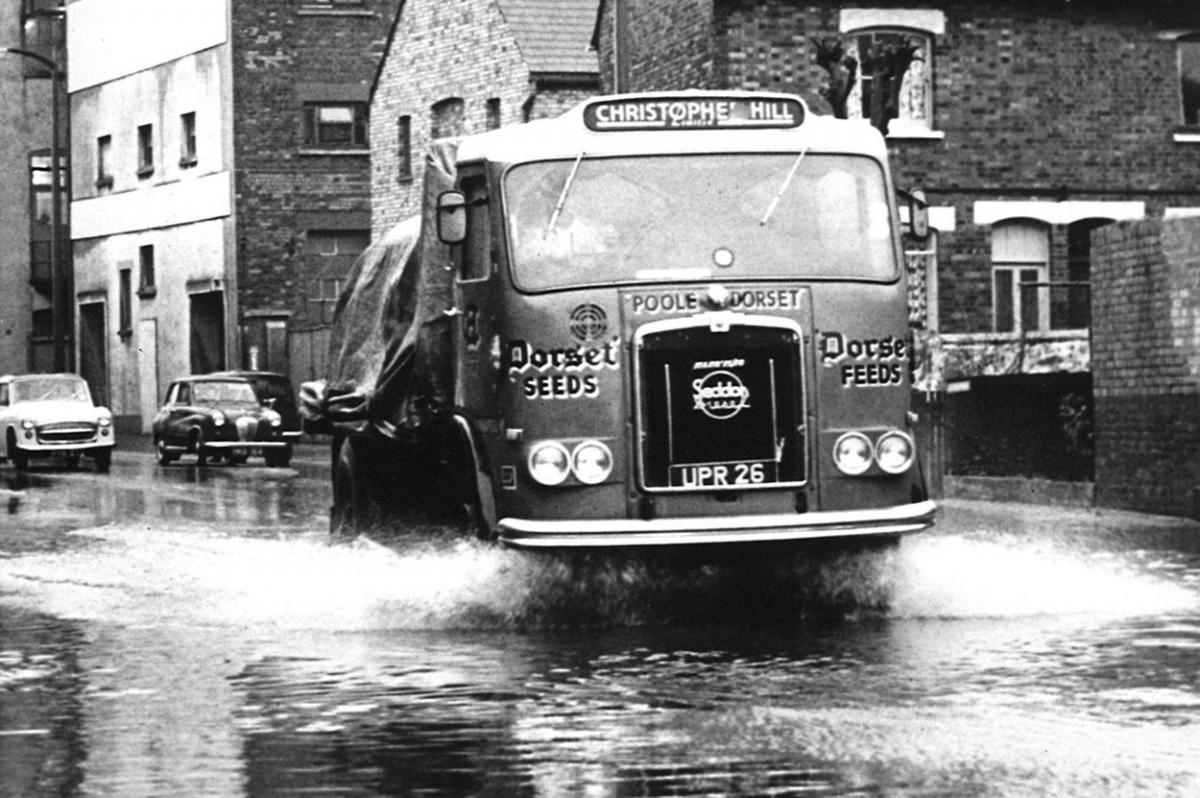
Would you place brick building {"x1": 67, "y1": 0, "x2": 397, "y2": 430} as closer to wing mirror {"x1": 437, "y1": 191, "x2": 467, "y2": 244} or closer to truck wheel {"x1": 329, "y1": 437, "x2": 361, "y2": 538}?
truck wheel {"x1": 329, "y1": 437, "x2": 361, "y2": 538}

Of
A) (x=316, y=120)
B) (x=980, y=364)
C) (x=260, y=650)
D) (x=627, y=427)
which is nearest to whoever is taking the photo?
(x=260, y=650)

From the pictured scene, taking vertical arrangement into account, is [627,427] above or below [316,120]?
below

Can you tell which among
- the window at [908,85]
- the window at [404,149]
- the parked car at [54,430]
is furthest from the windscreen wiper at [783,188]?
the window at [404,149]

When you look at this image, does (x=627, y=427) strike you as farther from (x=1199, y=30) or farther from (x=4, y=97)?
(x=4, y=97)

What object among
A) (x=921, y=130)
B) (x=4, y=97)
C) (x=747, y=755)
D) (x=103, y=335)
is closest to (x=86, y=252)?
(x=103, y=335)

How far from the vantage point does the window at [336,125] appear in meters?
57.4

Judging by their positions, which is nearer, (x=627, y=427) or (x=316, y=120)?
(x=627, y=427)

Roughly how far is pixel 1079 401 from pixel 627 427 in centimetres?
1212

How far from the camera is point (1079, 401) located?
2517 cm

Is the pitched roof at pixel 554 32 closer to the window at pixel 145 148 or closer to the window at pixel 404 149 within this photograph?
the window at pixel 404 149

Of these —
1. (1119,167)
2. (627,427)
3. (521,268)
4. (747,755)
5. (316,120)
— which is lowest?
(747,755)

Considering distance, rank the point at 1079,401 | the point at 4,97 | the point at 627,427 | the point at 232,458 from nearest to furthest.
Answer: the point at 627,427 < the point at 1079,401 < the point at 232,458 < the point at 4,97

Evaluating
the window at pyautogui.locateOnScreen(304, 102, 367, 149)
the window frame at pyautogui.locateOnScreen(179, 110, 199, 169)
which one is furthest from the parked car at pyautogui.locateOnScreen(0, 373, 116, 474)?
the window frame at pyautogui.locateOnScreen(179, 110, 199, 169)

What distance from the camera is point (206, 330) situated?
58.0 metres
